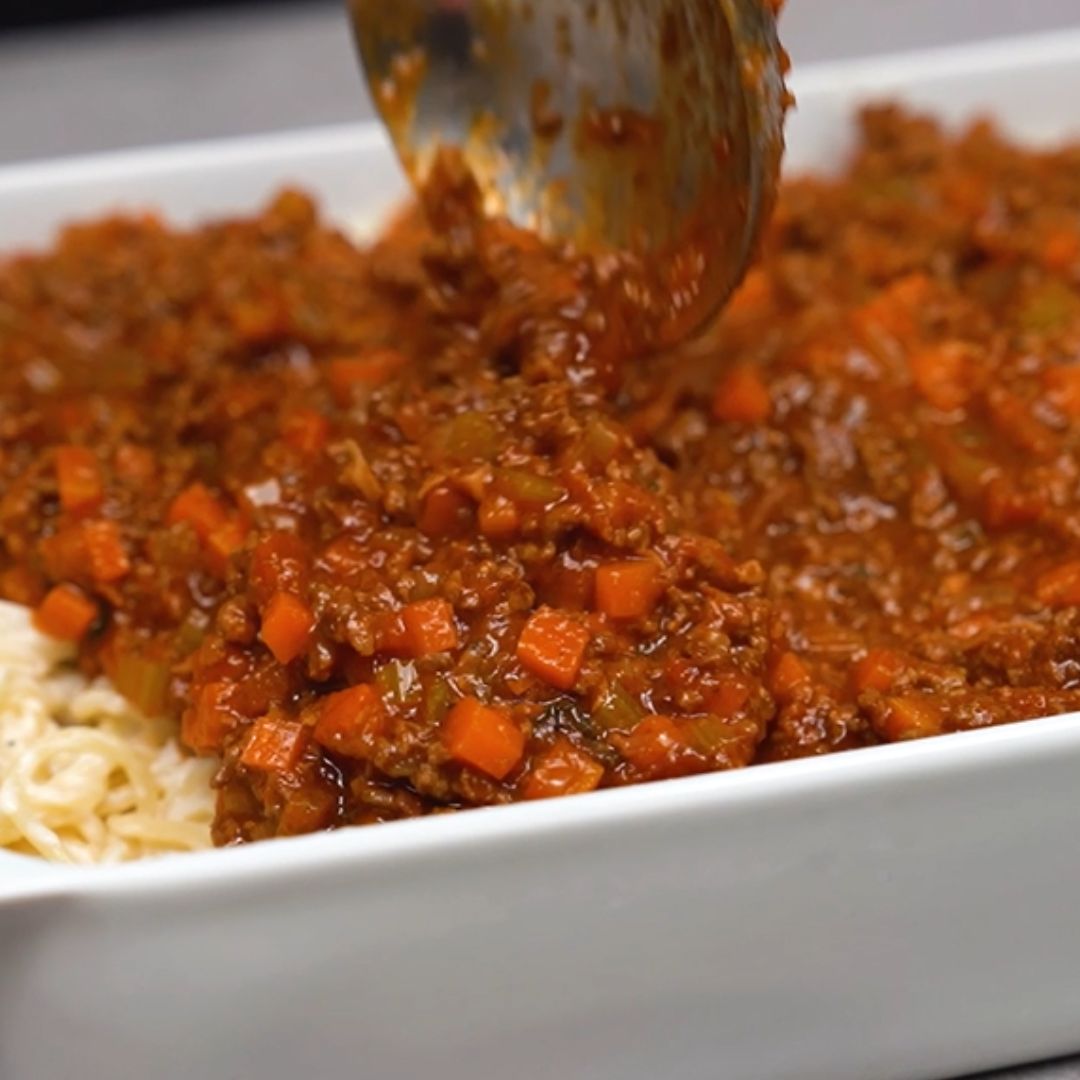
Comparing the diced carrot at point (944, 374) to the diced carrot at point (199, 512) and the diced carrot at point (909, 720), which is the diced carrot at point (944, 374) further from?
the diced carrot at point (199, 512)

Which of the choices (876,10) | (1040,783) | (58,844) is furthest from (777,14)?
(876,10)

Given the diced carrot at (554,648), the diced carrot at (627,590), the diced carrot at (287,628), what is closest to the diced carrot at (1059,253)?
the diced carrot at (627,590)

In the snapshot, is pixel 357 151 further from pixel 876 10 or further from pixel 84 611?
pixel 876 10

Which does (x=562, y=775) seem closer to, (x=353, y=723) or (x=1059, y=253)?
(x=353, y=723)

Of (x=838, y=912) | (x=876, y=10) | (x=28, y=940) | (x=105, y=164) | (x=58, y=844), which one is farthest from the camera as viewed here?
(x=876, y=10)

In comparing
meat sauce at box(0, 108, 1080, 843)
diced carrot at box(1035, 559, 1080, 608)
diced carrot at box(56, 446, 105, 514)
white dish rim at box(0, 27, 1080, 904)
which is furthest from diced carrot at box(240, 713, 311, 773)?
diced carrot at box(1035, 559, 1080, 608)

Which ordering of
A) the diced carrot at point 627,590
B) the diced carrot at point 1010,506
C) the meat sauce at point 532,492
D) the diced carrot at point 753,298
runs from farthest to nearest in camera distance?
the diced carrot at point 753,298 → the diced carrot at point 1010,506 → the diced carrot at point 627,590 → the meat sauce at point 532,492
